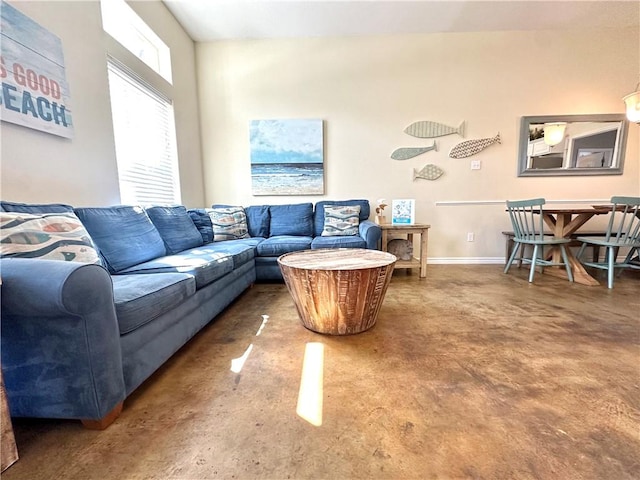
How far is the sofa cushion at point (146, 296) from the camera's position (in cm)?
106

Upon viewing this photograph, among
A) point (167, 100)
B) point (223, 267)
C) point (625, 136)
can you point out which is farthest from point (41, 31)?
point (625, 136)

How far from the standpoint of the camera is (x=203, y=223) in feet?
9.53

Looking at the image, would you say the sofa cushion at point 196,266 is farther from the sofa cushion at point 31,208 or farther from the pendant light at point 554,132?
the pendant light at point 554,132

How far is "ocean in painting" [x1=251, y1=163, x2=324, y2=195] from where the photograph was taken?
359 centimetres

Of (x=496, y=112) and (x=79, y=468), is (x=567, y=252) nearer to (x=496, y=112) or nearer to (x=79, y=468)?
(x=496, y=112)

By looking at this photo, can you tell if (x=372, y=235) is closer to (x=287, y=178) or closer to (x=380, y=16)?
(x=287, y=178)

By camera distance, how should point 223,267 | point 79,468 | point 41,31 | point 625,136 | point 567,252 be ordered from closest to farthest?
point 79,468
point 41,31
point 223,267
point 567,252
point 625,136

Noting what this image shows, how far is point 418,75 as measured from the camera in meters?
3.46

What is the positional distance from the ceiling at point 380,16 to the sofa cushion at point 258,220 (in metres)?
2.14

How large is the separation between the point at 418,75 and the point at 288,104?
168cm

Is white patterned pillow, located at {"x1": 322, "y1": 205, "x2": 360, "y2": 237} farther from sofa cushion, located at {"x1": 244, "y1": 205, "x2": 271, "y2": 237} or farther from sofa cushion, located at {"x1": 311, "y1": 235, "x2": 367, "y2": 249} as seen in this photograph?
sofa cushion, located at {"x1": 244, "y1": 205, "x2": 271, "y2": 237}

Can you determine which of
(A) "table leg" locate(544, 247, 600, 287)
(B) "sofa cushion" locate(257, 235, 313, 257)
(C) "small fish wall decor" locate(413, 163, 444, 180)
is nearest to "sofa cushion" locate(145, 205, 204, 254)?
(B) "sofa cushion" locate(257, 235, 313, 257)

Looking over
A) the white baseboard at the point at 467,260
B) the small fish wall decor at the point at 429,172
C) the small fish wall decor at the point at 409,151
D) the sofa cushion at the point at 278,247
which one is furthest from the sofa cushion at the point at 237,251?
the white baseboard at the point at 467,260

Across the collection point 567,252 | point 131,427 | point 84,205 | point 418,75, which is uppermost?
→ point 418,75
